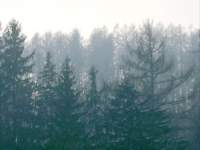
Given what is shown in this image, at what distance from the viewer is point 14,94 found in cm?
3434

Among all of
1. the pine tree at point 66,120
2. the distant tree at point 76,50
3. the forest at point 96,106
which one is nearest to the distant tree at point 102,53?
the distant tree at point 76,50

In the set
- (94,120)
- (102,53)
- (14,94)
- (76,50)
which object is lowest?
(94,120)

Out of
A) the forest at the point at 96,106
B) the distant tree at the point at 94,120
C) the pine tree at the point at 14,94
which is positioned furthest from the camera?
the pine tree at the point at 14,94

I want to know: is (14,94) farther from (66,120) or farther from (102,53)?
(102,53)

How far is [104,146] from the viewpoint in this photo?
2730cm

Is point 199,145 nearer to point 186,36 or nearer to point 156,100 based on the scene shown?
point 156,100

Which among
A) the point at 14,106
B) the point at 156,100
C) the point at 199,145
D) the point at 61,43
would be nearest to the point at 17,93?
the point at 14,106

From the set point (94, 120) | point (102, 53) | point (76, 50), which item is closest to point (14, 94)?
point (94, 120)

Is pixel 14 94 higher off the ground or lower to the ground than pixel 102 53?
lower

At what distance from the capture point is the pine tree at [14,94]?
33.4 meters

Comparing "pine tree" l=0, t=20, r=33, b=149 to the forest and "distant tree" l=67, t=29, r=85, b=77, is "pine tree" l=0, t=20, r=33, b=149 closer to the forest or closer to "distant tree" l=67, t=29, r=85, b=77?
the forest

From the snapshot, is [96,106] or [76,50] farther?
[76,50]

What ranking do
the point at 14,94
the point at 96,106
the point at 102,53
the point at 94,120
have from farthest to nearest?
the point at 102,53 < the point at 96,106 < the point at 94,120 < the point at 14,94

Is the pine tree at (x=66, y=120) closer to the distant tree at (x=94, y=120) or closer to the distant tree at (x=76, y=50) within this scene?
the distant tree at (x=94, y=120)
